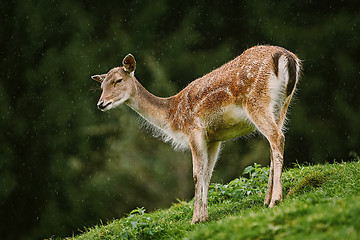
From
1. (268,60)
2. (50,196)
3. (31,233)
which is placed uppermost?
(268,60)

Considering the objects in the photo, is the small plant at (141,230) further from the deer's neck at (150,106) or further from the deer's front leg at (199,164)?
the deer's neck at (150,106)

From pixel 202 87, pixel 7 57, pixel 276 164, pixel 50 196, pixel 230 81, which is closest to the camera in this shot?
pixel 276 164

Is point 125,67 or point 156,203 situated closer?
point 125,67

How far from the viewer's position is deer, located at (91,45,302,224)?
17.6 ft

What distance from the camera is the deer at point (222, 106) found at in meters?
5.35

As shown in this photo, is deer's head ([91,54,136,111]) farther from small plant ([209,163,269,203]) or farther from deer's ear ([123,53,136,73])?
small plant ([209,163,269,203])

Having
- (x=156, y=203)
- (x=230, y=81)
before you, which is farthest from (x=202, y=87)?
(x=156, y=203)

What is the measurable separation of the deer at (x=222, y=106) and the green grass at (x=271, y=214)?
0.39 m

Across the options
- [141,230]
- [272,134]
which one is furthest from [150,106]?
[272,134]

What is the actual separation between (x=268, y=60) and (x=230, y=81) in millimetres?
515

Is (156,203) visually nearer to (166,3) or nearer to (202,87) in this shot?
(166,3)

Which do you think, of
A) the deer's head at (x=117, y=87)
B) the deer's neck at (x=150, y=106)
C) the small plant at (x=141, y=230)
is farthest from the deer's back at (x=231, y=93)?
the small plant at (x=141, y=230)

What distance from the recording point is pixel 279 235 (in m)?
3.91

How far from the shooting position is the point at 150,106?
6668mm
